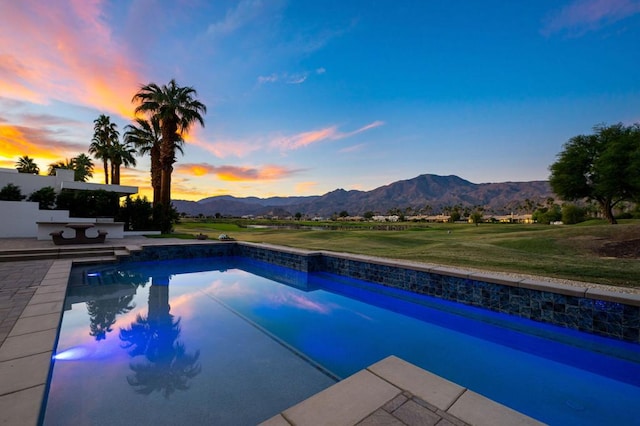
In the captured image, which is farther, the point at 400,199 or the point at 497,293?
the point at 400,199

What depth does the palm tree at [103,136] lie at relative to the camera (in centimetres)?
3134

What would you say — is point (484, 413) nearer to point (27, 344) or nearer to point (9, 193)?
point (27, 344)

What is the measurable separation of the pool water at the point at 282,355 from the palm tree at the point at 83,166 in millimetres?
45377

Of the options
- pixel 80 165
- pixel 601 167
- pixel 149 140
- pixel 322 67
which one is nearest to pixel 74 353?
pixel 322 67

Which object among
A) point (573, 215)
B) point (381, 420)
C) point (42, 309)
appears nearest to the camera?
point (381, 420)

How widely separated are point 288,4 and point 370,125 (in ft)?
33.7

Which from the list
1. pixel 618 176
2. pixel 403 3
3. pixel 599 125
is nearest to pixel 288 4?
pixel 403 3

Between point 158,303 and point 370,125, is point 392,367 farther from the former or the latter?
point 370,125

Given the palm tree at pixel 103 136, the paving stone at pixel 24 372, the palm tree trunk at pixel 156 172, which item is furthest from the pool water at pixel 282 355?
the palm tree at pixel 103 136

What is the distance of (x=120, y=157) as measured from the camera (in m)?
30.9

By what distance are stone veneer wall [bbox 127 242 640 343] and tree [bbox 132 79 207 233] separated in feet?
43.9

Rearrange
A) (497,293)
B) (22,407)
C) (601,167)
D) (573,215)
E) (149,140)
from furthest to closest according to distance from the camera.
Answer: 1. (573,215)
2. (149,140)
3. (601,167)
4. (497,293)
5. (22,407)

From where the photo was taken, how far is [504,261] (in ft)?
28.9

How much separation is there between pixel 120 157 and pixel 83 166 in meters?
19.2
